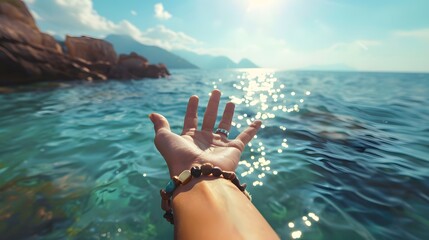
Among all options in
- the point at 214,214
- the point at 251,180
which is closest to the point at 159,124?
the point at 214,214

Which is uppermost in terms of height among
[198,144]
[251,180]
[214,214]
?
[214,214]

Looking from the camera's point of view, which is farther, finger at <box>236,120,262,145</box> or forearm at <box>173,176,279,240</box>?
finger at <box>236,120,262,145</box>

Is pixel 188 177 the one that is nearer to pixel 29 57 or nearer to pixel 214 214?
pixel 214 214

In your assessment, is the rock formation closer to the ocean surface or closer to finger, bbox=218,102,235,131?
the ocean surface

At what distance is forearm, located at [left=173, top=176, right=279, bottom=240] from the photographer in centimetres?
120

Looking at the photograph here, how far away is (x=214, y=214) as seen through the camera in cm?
134

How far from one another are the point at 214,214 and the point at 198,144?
1.32m

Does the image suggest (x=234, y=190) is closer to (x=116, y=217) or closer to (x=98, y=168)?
(x=116, y=217)

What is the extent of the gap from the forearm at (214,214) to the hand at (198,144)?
39 cm

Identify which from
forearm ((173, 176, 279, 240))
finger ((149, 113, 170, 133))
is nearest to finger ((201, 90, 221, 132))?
finger ((149, 113, 170, 133))

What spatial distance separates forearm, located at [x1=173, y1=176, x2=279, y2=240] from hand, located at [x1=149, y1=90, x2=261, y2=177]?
39 cm

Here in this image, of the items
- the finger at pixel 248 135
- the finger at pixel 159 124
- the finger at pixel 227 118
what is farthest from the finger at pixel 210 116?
the finger at pixel 159 124

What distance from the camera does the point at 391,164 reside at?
4117 mm

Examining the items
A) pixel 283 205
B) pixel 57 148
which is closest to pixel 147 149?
pixel 57 148
